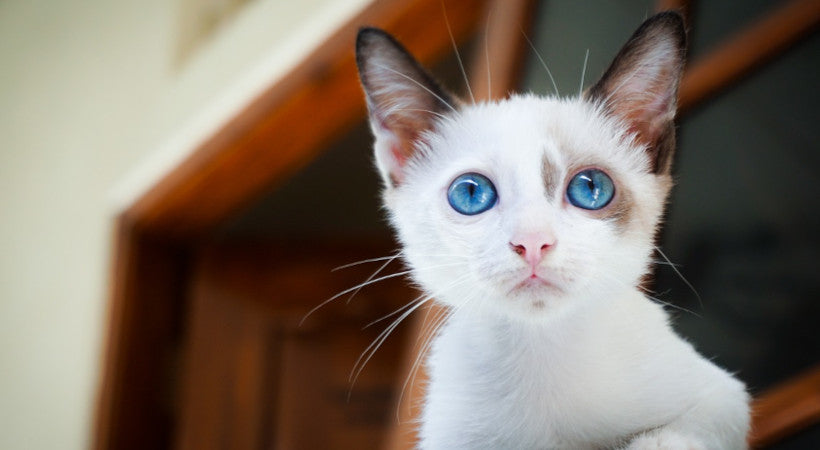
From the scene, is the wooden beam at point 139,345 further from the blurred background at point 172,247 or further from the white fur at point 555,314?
the white fur at point 555,314

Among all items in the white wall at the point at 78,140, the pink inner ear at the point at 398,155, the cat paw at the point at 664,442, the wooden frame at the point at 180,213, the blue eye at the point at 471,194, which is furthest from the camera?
the white wall at the point at 78,140

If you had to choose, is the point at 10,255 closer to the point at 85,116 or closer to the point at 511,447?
the point at 85,116

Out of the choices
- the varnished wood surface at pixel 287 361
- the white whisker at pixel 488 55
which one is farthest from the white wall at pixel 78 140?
the white whisker at pixel 488 55

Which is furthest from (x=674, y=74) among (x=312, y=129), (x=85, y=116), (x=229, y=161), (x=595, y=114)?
(x=85, y=116)

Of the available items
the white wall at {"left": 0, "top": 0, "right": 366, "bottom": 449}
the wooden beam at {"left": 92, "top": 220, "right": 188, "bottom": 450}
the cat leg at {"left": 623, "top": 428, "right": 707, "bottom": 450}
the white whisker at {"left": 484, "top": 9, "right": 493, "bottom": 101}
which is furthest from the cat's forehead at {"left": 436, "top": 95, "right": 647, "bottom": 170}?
the wooden beam at {"left": 92, "top": 220, "right": 188, "bottom": 450}

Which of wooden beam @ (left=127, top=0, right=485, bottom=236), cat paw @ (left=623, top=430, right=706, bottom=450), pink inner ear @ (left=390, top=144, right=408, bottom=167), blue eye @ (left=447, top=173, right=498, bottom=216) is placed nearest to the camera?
cat paw @ (left=623, top=430, right=706, bottom=450)

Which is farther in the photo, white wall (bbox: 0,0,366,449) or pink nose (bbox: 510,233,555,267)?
white wall (bbox: 0,0,366,449)

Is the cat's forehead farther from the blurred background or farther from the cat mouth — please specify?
the blurred background
